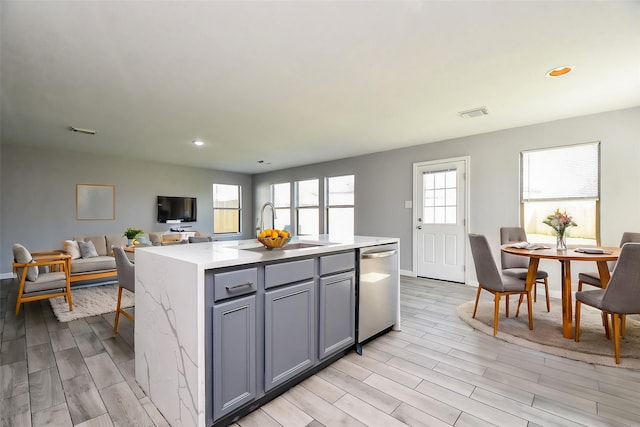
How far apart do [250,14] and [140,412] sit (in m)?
2.54

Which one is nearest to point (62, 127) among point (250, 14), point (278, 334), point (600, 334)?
point (250, 14)

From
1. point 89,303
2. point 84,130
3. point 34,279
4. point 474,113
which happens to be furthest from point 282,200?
point 474,113

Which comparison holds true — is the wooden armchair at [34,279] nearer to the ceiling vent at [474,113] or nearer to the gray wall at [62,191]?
the gray wall at [62,191]

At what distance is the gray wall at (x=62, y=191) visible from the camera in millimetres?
5289

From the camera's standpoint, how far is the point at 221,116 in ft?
12.4

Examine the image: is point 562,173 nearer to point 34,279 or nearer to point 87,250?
point 34,279

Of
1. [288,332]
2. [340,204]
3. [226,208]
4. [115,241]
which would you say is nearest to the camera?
[288,332]

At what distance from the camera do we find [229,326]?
61.6 inches

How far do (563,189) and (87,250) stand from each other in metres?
7.50

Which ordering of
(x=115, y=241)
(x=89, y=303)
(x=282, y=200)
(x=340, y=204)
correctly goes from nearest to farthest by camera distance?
1. (x=89, y=303)
2. (x=115, y=241)
3. (x=340, y=204)
4. (x=282, y=200)

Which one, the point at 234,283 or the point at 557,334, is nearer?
the point at 234,283

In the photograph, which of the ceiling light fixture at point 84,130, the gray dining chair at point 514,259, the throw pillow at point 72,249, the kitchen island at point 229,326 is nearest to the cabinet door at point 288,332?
the kitchen island at point 229,326

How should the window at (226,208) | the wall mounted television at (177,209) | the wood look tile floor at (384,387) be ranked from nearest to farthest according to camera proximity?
1. the wood look tile floor at (384,387)
2. the wall mounted television at (177,209)
3. the window at (226,208)

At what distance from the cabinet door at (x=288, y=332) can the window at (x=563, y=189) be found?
392cm
